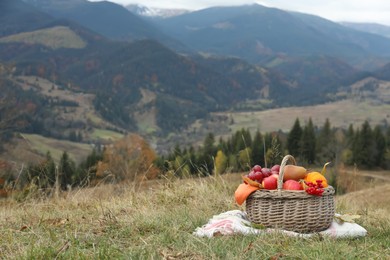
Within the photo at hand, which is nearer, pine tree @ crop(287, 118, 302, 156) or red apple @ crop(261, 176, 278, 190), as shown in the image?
red apple @ crop(261, 176, 278, 190)

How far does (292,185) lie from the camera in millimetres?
6109

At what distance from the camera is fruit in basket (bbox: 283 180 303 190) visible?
609 cm

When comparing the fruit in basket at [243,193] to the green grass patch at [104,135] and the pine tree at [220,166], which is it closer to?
the pine tree at [220,166]

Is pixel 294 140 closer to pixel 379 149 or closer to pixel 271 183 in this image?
pixel 379 149

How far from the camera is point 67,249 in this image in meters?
4.34

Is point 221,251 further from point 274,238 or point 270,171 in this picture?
point 270,171

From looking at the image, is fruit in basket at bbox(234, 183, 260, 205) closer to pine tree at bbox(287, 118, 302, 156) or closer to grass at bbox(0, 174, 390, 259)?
grass at bbox(0, 174, 390, 259)


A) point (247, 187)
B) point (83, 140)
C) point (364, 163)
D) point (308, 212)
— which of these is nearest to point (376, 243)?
point (308, 212)

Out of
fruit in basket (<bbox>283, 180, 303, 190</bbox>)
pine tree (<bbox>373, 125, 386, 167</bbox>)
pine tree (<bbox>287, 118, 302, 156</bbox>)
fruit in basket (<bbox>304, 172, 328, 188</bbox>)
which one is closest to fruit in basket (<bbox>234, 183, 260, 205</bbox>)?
fruit in basket (<bbox>283, 180, 303, 190</bbox>)

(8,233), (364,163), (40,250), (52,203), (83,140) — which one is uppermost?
(40,250)

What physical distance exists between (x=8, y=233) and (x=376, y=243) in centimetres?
402

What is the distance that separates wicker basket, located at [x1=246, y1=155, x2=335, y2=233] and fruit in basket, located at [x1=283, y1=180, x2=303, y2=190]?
22 cm

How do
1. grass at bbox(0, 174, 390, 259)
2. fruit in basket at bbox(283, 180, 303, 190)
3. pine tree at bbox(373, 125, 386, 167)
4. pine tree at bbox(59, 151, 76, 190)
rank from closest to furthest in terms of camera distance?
1. grass at bbox(0, 174, 390, 259)
2. fruit in basket at bbox(283, 180, 303, 190)
3. pine tree at bbox(59, 151, 76, 190)
4. pine tree at bbox(373, 125, 386, 167)

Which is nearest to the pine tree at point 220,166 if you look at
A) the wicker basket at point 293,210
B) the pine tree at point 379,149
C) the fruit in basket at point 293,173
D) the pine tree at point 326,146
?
the fruit in basket at point 293,173
